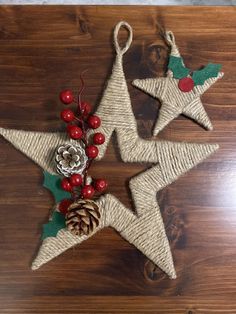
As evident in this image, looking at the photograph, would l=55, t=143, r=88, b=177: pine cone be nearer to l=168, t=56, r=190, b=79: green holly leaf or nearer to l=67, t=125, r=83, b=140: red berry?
l=67, t=125, r=83, b=140: red berry

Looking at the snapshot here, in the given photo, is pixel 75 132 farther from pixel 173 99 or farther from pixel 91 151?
pixel 173 99

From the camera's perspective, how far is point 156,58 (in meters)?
0.79

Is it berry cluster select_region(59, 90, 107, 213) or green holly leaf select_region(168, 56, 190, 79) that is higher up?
green holly leaf select_region(168, 56, 190, 79)

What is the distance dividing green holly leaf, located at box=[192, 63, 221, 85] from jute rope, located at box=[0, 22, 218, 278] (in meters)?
0.12

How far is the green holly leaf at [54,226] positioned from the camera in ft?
2.44

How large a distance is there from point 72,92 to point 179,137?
21 centimetres

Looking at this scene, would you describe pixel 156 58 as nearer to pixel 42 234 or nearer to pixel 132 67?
pixel 132 67

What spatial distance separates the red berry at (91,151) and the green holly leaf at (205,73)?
0.70 ft

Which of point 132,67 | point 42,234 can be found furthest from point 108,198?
point 132,67

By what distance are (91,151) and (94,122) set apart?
0.17 ft

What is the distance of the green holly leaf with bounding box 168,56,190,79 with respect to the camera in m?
0.77

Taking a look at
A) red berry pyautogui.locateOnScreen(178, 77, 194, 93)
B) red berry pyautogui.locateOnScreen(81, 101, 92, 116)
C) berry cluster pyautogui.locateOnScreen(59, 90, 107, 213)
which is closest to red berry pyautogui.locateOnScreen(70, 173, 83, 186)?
berry cluster pyautogui.locateOnScreen(59, 90, 107, 213)

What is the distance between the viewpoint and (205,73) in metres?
0.77

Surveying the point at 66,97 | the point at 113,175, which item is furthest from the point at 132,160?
the point at 66,97
